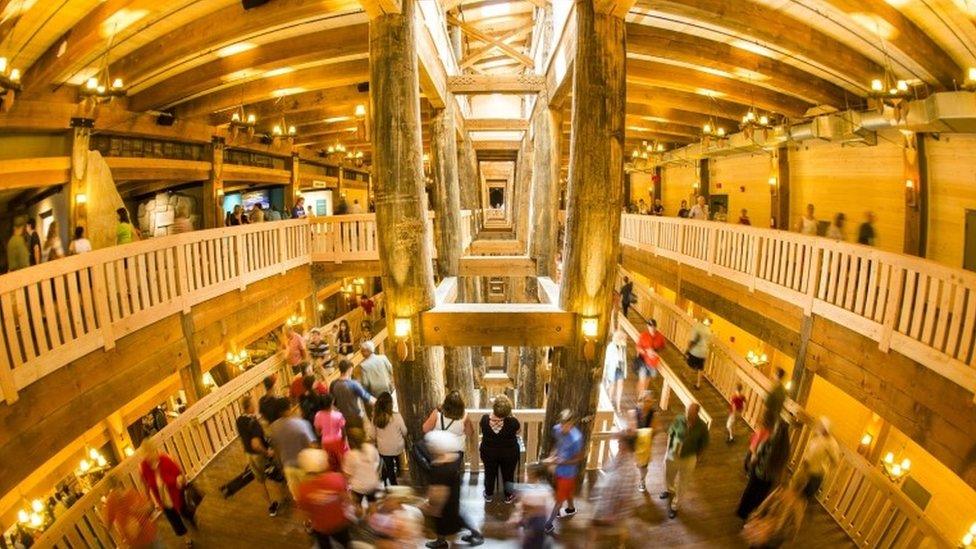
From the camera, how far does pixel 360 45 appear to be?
873cm

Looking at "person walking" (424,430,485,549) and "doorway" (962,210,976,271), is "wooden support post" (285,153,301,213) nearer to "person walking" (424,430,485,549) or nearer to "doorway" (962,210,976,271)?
"person walking" (424,430,485,549)

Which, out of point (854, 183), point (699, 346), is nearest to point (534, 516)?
point (699, 346)

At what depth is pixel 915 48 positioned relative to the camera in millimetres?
6719

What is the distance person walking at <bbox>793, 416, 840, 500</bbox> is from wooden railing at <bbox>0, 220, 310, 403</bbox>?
23.4 ft

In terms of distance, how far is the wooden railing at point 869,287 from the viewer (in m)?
4.83

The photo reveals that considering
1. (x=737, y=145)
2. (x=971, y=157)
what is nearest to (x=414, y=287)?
(x=971, y=157)

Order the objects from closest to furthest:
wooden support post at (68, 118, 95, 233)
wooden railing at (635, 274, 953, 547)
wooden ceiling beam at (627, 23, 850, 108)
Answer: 1. wooden railing at (635, 274, 953, 547)
2. wooden support post at (68, 118, 95, 233)
3. wooden ceiling beam at (627, 23, 850, 108)

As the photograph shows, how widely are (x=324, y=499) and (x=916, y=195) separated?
435 inches

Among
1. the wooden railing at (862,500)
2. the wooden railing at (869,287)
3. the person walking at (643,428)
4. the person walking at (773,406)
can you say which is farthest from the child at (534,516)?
the wooden railing at (869,287)

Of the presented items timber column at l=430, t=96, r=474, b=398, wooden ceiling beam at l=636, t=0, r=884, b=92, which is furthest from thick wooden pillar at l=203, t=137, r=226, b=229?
wooden ceiling beam at l=636, t=0, r=884, b=92

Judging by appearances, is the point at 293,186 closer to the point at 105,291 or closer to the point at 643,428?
the point at 105,291

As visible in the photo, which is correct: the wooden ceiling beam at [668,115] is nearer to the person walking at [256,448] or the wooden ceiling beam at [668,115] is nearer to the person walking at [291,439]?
the person walking at [291,439]

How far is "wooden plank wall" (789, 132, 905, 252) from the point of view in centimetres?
957

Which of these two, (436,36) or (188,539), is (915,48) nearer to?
(436,36)
